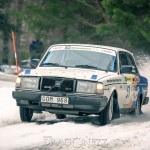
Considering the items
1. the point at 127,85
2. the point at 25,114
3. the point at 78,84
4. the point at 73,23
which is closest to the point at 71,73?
the point at 78,84

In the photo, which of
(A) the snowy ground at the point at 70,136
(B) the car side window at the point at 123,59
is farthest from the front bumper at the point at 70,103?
(B) the car side window at the point at 123,59

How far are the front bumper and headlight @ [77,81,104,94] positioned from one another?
0.30 feet

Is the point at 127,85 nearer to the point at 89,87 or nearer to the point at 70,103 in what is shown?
the point at 89,87

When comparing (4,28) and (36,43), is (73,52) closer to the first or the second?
(36,43)

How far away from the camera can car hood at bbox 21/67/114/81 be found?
11.9m

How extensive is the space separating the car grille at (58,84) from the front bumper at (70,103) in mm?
104

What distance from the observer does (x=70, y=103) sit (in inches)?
462

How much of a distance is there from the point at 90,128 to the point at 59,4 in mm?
22787

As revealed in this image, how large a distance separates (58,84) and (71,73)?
13.9 inches

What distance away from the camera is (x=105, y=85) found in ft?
39.0

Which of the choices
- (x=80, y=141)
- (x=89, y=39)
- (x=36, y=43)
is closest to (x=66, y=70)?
(x=80, y=141)

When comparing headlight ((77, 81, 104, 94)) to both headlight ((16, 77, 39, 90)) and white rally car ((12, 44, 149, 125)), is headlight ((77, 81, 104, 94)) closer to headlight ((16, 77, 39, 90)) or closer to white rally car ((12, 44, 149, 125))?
white rally car ((12, 44, 149, 125))

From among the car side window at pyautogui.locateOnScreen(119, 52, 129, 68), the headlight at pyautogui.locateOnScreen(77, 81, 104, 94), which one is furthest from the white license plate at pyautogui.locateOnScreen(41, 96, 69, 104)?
the car side window at pyautogui.locateOnScreen(119, 52, 129, 68)

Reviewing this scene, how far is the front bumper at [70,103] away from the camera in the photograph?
11695 millimetres
